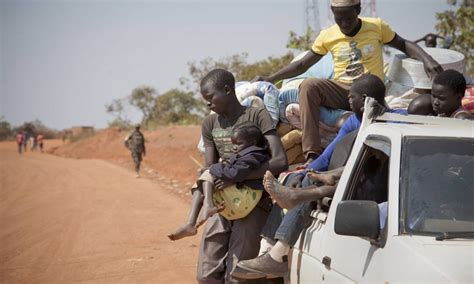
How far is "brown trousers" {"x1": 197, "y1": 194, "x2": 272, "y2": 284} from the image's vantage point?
617cm

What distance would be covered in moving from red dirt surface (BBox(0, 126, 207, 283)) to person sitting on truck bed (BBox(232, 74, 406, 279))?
4.27 metres

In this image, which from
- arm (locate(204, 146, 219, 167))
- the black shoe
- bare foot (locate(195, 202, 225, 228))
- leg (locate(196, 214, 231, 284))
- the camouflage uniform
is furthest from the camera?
the camouflage uniform

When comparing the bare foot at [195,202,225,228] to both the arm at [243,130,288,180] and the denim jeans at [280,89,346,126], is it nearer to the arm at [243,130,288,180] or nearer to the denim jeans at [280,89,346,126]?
the arm at [243,130,288,180]

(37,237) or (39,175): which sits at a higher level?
(37,237)

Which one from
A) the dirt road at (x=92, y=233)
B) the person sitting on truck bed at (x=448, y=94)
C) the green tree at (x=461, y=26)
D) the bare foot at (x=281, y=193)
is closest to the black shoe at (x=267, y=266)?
the bare foot at (x=281, y=193)

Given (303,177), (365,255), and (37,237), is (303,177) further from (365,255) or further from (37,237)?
(37,237)

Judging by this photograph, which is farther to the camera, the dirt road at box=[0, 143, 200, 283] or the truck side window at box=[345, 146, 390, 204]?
the dirt road at box=[0, 143, 200, 283]

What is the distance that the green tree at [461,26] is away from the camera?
20859 mm

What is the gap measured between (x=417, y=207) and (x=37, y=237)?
10935 mm

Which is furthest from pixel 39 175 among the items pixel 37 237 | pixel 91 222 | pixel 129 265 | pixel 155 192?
pixel 129 265

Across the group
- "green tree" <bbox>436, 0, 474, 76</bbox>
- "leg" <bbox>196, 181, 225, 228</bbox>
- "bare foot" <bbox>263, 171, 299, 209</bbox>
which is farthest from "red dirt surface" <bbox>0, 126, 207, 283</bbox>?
"green tree" <bbox>436, 0, 474, 76</bbox>

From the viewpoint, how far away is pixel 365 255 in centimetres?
429

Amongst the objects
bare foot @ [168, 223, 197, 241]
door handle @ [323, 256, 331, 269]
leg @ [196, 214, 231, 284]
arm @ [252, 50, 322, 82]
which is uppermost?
arm @ [252, 50, 322, 82]

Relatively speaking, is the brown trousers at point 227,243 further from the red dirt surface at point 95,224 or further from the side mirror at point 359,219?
the red dirt surface at point 95,224
